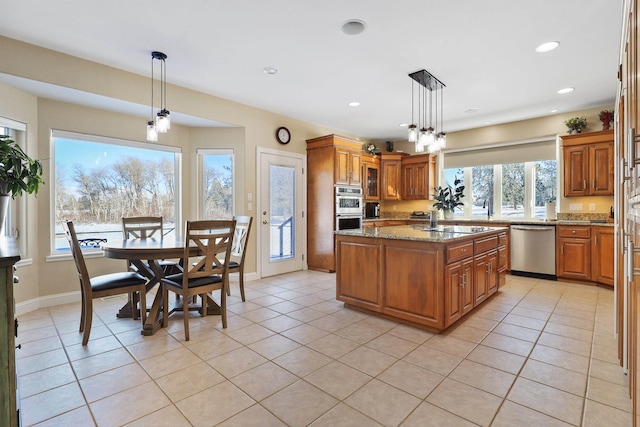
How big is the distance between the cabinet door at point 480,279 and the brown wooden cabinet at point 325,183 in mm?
2408

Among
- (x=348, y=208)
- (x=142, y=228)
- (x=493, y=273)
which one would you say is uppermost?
(x=348, y=208)

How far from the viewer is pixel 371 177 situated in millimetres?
6680

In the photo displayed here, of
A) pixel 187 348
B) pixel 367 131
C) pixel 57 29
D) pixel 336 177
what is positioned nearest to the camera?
pixel 187 348

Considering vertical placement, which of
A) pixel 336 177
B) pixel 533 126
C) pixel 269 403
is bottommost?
pixel 269 403

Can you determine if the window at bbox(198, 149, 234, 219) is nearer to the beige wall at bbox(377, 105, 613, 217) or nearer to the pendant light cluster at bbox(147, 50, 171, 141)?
the pendant light cluster at bbox(147, 50, 171, 141)

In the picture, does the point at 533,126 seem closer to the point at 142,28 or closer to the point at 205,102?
the point at 205,102

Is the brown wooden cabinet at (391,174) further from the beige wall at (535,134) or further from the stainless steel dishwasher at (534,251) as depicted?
the stainless steel dishwasher at (534,251)

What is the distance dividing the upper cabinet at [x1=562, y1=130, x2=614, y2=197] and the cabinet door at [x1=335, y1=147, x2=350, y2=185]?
3.42 m

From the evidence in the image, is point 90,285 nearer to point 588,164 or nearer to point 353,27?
point 353,27

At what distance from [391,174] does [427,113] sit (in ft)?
5.84

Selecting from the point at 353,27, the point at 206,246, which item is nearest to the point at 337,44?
the point at 353,27

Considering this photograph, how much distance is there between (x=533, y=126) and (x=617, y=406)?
16.2ft

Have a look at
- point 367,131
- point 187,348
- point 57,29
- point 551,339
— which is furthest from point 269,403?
point 367,131

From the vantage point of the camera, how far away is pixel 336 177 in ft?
17.6
